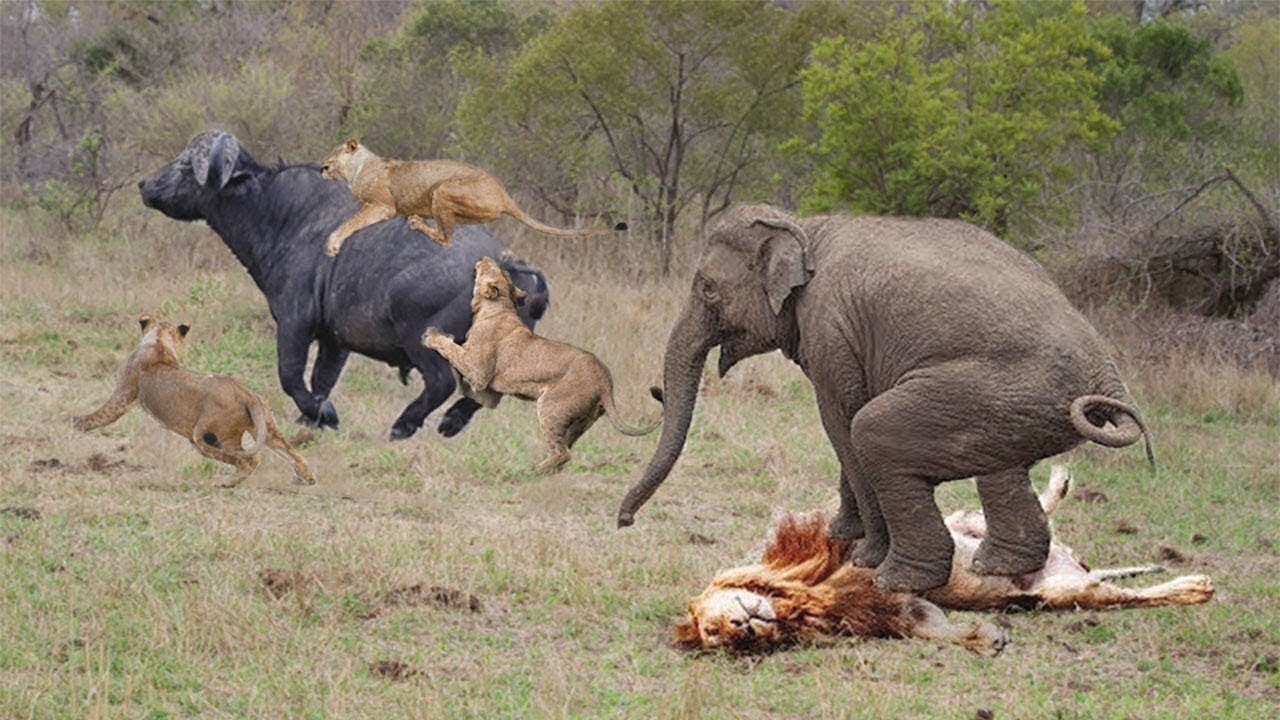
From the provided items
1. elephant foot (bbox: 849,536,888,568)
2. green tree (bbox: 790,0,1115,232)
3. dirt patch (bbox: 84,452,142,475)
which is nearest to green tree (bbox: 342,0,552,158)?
green tree (bbox: 790,0,1115,232)

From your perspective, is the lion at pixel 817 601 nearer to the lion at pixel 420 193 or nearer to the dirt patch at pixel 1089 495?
the lion at pixel 420 193

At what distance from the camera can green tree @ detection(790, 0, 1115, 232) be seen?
70.0 ft

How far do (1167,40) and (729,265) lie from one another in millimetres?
25702

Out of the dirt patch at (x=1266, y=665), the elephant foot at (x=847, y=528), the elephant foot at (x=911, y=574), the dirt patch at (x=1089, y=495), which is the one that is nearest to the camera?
the elephant foot at (x=911, y=574)

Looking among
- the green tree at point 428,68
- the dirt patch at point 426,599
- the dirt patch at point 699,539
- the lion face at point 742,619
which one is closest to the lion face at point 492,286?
the lion face at point 742,619

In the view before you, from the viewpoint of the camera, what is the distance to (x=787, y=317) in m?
7.82

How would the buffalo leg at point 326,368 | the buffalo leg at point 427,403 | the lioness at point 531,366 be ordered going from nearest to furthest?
the lioness at point 531,366
the buffalo leg at point 427,403
the buffalo leg at point 326,368

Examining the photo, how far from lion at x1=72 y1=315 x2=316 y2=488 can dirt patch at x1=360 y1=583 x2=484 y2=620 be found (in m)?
Result: 3.11

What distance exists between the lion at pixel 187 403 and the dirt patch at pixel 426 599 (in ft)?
10.2

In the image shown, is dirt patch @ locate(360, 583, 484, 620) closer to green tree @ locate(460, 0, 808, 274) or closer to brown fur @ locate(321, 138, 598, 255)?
brown fur @ locate(321, 138, 598, 255)

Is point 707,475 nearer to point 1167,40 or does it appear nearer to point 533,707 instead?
point 533,707

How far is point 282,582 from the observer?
9.48 m

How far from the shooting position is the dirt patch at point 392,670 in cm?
823

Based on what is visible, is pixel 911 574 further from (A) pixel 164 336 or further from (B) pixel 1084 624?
(A) pixel 164 336
